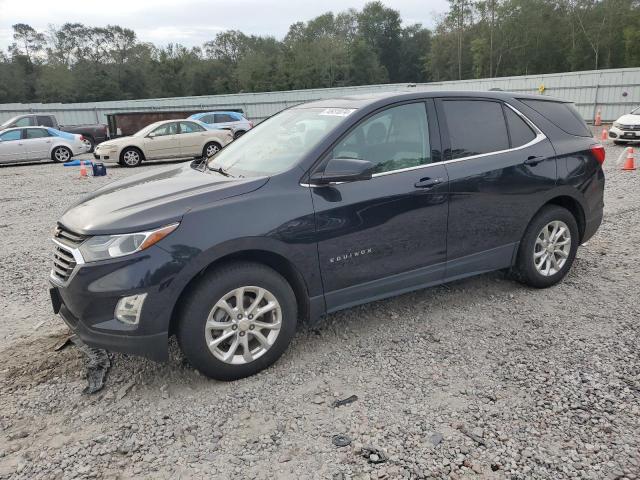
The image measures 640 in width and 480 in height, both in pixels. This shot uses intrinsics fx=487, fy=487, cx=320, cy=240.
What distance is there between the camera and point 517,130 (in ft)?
14.0

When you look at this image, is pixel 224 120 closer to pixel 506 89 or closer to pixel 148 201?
pixel 506 89

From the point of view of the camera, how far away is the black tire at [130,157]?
50.9 ft

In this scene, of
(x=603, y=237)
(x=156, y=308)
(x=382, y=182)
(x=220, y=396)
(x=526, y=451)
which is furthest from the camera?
(x=603, y=237)

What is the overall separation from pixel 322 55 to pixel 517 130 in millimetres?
80910

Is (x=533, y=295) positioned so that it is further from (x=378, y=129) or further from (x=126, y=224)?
(x=126, y=224)

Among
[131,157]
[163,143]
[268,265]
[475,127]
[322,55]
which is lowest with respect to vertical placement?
[131,157]

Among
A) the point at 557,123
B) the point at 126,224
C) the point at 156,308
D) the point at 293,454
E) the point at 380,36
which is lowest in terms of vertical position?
the point at 293,454

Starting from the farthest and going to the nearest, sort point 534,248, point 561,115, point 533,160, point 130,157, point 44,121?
point 44,121, point 130,157, point 561,115, point 534,248, point 533,160

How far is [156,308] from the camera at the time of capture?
2830mm

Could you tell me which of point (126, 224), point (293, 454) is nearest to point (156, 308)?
point (126, 224)

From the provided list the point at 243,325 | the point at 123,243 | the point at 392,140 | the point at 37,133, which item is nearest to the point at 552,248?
the point at 392,140

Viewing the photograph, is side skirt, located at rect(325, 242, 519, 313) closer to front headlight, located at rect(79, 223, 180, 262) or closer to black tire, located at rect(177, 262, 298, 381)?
black tire, located at rect(177, 262, 298, 381)

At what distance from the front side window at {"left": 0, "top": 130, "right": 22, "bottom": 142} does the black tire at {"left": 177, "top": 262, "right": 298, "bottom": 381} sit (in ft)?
56.8

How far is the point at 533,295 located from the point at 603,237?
2356 millimetres
